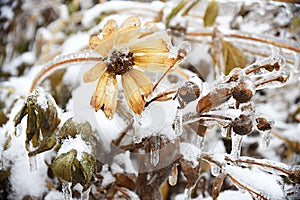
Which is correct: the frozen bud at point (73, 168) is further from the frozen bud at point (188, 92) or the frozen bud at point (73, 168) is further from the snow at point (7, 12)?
the snow at point (7, 12)

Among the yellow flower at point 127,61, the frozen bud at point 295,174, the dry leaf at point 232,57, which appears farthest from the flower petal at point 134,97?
the dry leaf at point 232,57

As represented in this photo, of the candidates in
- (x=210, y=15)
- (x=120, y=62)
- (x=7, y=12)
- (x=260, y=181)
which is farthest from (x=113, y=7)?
(x=260, y=181)

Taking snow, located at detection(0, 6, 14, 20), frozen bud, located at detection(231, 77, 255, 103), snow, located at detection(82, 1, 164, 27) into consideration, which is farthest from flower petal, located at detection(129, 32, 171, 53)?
snow, located at detection(0, 6, 14, 20)

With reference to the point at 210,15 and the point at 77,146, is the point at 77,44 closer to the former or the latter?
the point at 210,15

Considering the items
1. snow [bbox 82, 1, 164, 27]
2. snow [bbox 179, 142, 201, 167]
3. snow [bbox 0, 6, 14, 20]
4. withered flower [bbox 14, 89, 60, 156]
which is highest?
snow [bbox 0, 6, 14, 20]

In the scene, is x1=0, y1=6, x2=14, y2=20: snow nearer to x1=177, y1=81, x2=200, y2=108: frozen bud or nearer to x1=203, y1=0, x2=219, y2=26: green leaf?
x1=203, y1=0, x2=219, y2=26: green leaf
